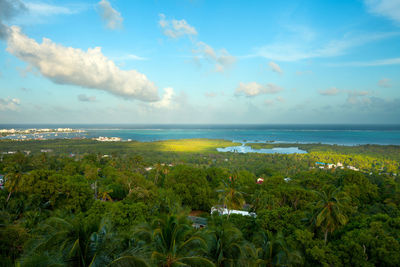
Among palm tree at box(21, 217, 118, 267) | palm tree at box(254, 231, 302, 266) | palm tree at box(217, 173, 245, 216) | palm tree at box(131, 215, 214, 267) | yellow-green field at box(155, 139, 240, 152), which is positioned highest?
palm tree at box(21, 217, 118, 267)

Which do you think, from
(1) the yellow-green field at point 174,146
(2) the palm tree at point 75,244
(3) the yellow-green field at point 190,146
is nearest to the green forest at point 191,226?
(2) the palm tree at point 75,244

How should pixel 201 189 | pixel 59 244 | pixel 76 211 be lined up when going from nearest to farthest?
pixel 59 244 → pixel 76 211 → pixel 201 189

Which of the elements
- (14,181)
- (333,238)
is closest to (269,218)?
(333,238)

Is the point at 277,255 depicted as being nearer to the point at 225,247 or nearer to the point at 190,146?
the point at 225,247

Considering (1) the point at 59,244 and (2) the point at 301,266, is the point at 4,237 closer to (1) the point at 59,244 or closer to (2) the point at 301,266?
(1) the point at 59,244

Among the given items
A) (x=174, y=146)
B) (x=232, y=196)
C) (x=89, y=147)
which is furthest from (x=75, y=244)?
(x=89, y=147)

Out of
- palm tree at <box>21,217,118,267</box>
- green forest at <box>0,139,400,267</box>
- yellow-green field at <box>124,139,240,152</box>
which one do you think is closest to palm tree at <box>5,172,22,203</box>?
green forest at <box>0,139,400,267</box>

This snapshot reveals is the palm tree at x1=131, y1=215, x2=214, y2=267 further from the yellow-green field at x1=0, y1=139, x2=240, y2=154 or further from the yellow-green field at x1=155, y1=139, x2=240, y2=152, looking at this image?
the yellow-green field at x1=155, y1=139, x2=240, y2=152

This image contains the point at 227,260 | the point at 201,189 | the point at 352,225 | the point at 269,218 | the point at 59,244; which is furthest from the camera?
the point at 201,189
